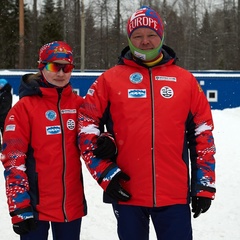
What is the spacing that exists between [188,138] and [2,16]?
31951 millimetres

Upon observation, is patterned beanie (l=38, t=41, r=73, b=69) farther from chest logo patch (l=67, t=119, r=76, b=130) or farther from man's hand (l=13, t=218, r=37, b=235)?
man's hand (l=13, t=218, r=37, b=235)

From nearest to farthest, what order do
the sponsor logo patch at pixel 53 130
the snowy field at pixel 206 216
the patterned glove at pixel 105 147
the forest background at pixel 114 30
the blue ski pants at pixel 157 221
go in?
Result: 1. the patterned glove at pixel 105 147
2. the blue ski pants at pixel 157 221
3. the sponsor logo patch at pixel 53 130
4. the snowy field at pixel 206 216
5. the forest background at pixel 114 30

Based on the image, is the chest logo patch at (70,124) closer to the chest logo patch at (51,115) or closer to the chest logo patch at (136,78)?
the chest logo patch at (51,115)

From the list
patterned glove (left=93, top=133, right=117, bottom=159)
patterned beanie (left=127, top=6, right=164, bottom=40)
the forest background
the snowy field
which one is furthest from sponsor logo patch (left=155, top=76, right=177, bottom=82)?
the forest background

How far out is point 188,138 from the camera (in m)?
2.43

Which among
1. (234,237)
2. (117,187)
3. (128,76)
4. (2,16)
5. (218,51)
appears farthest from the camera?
(218,51)

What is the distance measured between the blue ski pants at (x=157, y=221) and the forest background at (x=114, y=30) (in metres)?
29.5

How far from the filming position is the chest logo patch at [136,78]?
7.71ft

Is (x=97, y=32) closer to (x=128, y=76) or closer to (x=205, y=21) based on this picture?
(x=205, y=21)

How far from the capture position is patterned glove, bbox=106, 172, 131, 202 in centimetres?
222

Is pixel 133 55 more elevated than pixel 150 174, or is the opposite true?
pixel 133 55

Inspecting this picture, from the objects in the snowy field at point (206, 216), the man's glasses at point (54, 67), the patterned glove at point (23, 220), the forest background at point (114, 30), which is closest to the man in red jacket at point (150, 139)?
the man's glasses at point (54, 67)

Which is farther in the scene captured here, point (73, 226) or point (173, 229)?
point (73, 226)

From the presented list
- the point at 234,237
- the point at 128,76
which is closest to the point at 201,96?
the point at 128,76
